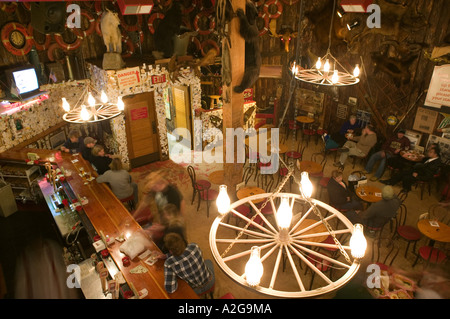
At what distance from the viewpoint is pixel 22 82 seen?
254 inches

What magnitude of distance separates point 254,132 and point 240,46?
505 centimetres

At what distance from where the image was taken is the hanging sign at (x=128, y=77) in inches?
296

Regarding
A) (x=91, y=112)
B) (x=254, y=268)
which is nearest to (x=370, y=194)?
(x=254, y=268)

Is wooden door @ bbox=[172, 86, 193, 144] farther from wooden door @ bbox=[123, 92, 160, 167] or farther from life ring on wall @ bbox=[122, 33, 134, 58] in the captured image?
life ring on wall @ bbox=[122, 33, 134, 58]

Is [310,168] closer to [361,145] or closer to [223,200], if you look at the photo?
[361,145]

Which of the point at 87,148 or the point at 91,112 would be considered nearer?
the point at 91,112

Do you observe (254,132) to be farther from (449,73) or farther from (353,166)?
(449,73)

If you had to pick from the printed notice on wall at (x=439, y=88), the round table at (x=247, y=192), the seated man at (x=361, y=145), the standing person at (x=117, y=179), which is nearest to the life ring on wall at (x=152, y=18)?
the standing person at (x=117, y=179)

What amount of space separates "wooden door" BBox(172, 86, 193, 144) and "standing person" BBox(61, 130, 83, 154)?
3.16 m

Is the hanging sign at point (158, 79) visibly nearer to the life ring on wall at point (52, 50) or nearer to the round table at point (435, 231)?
the life ring on wall at point (52, 50)

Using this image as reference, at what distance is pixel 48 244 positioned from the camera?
594 centimetres

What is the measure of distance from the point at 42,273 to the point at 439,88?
907cm

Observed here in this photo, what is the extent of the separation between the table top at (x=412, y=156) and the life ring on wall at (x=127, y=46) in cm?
716

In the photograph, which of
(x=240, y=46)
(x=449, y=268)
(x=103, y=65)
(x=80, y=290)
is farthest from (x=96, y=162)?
(x=449, y=268)
